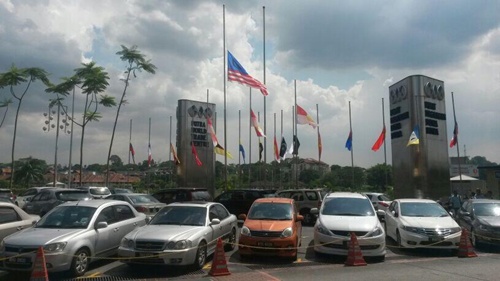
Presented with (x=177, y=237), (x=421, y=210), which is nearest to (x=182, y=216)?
(x=177, y=237)

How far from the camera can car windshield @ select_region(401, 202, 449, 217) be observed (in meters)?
13.8

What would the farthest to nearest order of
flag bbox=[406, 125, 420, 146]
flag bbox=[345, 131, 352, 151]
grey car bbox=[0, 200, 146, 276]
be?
flag bbox=[345, 131, 352, 151], flag bbox=[406, 125, 420, 146], grey car bbox=[0, 200, 146, 276]

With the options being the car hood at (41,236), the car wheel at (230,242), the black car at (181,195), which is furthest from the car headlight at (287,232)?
the black car at (181,195)

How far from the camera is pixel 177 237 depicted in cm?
957

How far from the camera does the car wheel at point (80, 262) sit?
8.90m

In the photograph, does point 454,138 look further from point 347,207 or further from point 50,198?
point 50,198

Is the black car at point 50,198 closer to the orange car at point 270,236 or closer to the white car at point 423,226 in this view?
the orange car at point 270,236

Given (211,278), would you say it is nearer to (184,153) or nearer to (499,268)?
(499,268)

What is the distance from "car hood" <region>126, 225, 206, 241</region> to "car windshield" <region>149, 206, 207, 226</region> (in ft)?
1.11

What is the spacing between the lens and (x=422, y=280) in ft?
29.4

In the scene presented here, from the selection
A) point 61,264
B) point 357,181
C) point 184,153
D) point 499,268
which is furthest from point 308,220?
point 357,181

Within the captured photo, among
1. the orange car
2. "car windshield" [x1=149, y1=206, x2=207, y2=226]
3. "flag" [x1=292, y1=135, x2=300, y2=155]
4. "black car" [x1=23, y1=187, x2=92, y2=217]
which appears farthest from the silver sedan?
"flag" [x1=292, y1=135, x2=300, y2=155]

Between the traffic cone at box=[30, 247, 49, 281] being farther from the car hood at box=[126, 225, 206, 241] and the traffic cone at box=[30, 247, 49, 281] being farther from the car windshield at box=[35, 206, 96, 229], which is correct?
the car hood at box=[126, 225, 206, 241]

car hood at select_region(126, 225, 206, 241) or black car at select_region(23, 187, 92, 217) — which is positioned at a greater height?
black car at select_region(23, 187, 92, 217)
